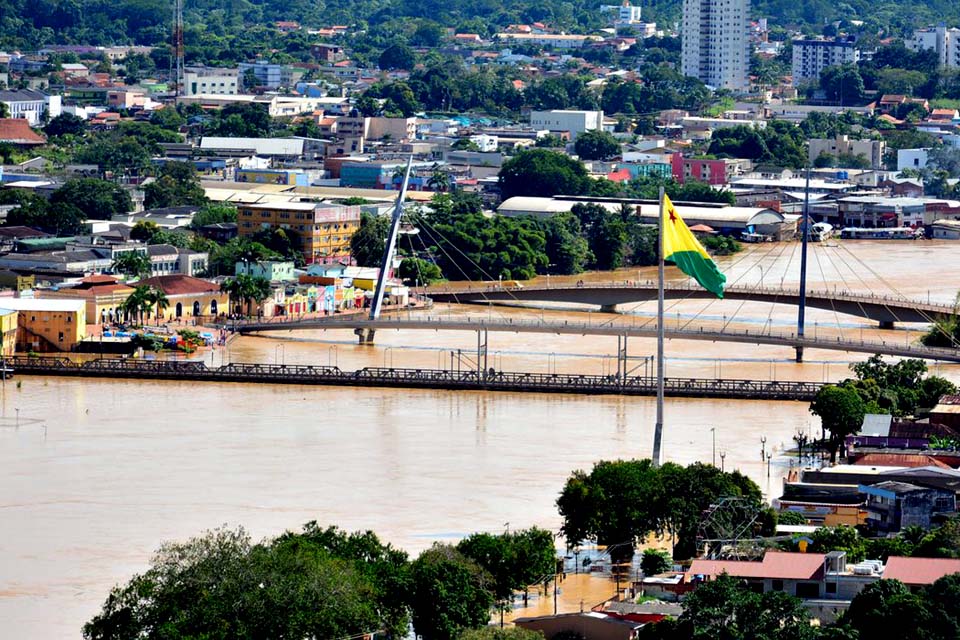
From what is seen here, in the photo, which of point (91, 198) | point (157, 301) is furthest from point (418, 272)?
point (91, 198)

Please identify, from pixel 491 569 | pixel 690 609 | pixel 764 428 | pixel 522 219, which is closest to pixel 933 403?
pixel 764 428

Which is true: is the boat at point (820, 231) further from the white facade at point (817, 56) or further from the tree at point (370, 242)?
the white facade at point (817, 56)

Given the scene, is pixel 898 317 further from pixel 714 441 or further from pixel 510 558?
pixel 510 558

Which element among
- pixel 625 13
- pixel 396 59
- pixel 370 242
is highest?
pixel 625 13

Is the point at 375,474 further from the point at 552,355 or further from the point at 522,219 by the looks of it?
the point at 522,219

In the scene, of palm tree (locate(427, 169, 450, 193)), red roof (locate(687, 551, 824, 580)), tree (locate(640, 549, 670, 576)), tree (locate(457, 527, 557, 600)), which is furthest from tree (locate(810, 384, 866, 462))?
palm tree (locate(427, 169, 450, 193))

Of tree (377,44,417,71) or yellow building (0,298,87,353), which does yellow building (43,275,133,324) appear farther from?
tree (377,44,417,71)
